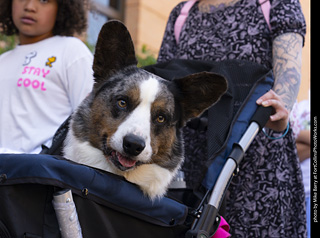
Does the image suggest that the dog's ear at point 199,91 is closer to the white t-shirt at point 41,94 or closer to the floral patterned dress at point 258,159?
the floral patterned dress at point 258,159

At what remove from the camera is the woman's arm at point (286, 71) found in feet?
9.43

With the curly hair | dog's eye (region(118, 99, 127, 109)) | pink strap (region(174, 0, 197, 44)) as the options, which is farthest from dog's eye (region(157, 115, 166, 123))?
the curly hair

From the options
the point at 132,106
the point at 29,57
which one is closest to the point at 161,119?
the point at 132,106

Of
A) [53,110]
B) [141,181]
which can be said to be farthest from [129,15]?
[141,181]

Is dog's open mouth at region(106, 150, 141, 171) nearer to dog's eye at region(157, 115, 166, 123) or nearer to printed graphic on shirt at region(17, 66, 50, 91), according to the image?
dog's eye at region(157, 115, 166, 123)

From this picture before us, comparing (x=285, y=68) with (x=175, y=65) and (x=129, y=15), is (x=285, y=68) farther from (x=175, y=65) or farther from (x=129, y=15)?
(x=129, y=15)

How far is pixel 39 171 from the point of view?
1.93 metres

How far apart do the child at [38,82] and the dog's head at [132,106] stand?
1.58 feet

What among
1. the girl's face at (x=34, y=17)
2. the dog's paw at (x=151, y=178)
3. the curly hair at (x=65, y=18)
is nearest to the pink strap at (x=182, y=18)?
the curly hair at (x=65, y=18)

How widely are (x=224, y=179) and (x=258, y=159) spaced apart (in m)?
0.53

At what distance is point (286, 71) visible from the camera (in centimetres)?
291

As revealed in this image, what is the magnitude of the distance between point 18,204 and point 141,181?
725mm

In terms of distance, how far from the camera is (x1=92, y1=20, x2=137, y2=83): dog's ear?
260cm

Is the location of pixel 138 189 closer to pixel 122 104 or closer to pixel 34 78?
pixel 122 104
